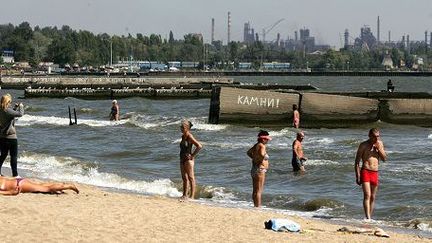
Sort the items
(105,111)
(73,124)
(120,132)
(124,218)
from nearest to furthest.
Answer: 1. (124,218)
2. (120,132)
3. (73,124)
4. (105,111)

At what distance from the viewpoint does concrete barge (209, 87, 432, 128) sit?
122ft

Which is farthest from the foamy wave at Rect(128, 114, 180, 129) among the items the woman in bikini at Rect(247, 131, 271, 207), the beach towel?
the beach towel

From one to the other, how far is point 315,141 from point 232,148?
3.93 meters

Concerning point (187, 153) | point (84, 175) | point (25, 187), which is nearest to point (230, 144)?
point (84, 175)

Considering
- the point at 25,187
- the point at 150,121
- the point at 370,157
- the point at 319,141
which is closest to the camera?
the point at 25,187

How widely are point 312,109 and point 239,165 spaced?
13890mm

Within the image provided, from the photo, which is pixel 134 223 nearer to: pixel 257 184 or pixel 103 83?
pixel 257 184

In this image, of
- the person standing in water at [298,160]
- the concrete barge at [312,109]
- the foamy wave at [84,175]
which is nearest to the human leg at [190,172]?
the foamy wave at [84,175]

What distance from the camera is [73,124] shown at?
42.8m

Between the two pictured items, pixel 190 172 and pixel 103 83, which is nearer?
pixel 190 172

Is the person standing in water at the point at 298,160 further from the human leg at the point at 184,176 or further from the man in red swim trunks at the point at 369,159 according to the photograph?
the man in red swim trunks at the point at 369,159

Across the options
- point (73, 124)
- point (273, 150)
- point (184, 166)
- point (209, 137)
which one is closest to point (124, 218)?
point (184, 166)

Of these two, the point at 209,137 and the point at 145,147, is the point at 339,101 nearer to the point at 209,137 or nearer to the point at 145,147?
the point at 209,137

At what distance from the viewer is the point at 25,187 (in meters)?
13.6
